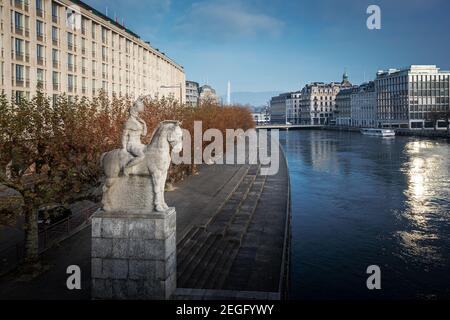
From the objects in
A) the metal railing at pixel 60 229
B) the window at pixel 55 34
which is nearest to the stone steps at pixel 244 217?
the metal railing at pixel 60 229

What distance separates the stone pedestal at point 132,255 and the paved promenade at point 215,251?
1.28 metres

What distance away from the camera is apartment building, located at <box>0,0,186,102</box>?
53.2 m

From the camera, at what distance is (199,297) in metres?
15.8

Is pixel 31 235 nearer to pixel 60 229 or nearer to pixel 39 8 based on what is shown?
pixel 60 229

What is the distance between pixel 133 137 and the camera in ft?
52.0

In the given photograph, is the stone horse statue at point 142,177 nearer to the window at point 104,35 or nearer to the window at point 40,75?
the window at point 40,75

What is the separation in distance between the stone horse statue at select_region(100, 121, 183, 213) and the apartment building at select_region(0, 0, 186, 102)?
101ft

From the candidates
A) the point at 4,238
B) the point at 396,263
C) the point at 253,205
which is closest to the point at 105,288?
the point at 4,238

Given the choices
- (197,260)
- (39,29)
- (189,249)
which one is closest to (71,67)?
(39,29)

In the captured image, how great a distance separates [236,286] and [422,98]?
183 metres

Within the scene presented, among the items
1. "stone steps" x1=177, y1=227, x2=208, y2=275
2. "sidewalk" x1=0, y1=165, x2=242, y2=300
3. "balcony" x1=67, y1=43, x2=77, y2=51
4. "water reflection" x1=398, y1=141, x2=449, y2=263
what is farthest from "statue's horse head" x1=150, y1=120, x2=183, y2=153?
"balcony" x1=67, y1=43, x2=77, y2=51

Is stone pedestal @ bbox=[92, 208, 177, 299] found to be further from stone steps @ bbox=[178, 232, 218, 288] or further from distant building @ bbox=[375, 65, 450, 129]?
distant building @ bbox=[375, 65, 450, 129]

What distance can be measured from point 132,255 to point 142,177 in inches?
105
